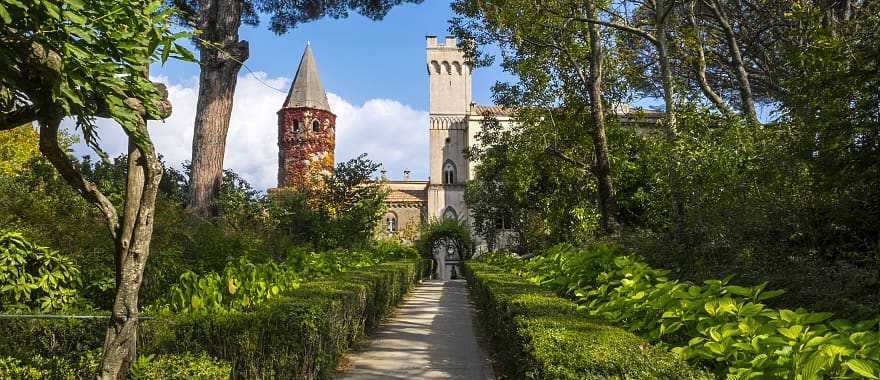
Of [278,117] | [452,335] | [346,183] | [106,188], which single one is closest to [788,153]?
[452,335]

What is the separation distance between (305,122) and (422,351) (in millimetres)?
36894

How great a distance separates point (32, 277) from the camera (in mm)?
5875

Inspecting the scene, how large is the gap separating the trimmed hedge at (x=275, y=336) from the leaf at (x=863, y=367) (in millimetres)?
3806

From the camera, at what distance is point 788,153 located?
8.58 metres

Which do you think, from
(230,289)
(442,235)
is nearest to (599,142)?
(230,289)

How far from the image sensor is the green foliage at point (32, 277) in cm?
570

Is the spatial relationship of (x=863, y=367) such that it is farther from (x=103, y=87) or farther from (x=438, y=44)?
(x=438, y=44)

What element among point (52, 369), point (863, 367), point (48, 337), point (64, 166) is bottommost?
point (52, 369)

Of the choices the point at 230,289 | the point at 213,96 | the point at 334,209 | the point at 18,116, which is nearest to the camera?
the point at 18,116

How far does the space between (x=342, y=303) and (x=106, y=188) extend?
20.7 ft

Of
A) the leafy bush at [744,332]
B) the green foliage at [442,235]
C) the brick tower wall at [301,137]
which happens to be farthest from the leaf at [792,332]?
the brick tower wall at [301,137]

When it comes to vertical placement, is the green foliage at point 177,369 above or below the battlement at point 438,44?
below

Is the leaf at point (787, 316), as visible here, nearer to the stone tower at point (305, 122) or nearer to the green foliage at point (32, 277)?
the green foliage at point (32, 277)

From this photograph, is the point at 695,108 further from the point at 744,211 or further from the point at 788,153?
the point at 744,211
